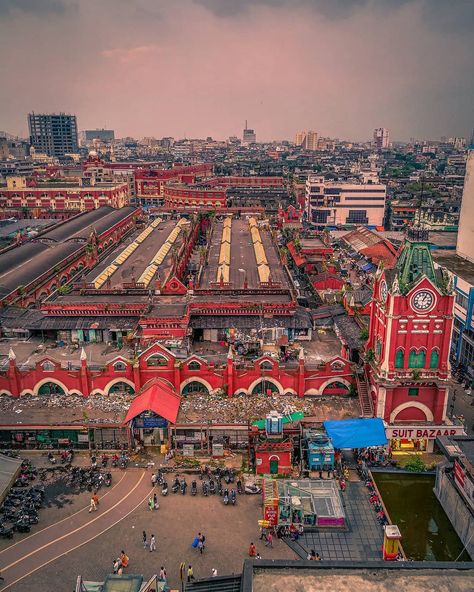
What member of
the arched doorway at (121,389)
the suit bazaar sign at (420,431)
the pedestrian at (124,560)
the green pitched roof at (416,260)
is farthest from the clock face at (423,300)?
the pedestrian at (124,560)

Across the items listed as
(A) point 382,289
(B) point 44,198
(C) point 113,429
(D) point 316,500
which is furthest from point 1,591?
(B) point 44,198

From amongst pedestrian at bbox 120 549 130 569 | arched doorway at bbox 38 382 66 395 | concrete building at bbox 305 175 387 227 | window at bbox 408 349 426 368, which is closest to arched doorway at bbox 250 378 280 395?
window at bbox 408 349 426 368

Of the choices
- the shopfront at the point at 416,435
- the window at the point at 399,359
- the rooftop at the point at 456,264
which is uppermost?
the rooftop at the point at 456,264

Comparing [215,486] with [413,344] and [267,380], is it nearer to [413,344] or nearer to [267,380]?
[267,380]

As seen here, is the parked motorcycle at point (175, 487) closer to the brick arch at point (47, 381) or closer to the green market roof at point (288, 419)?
the green market roof at point (288, 419)

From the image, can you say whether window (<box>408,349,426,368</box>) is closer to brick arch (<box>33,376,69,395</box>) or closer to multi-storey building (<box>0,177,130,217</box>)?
brick arch (<box>33,376,69,395</box>)

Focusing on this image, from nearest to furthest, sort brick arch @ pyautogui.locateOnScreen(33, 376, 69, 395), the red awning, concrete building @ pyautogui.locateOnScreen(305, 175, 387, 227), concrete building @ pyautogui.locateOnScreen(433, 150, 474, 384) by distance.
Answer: the red awning < brick arch @ pyautogui.locateOnScreen(33, 376, 69, 395) < concrete building @ pyautogui.locateOnScreen(433, 150, 474, 384) < concrete building @ pyautogui.locateOnScreen(305, 175, 387, 227)

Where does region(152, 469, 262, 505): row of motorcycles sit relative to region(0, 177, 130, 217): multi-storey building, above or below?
below
